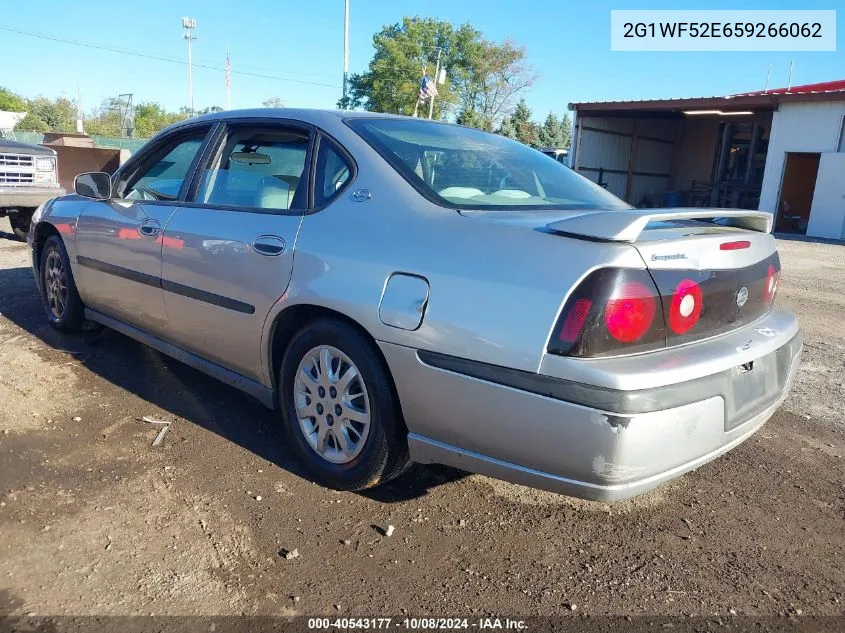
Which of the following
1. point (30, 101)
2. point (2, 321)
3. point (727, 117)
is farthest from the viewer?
point (30, 101)

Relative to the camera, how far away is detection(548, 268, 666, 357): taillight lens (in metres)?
2.10

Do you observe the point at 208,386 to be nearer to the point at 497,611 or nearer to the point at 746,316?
the point at 497,611

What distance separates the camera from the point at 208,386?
13.4 feet

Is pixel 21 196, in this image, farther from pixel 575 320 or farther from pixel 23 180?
pixel 575 320

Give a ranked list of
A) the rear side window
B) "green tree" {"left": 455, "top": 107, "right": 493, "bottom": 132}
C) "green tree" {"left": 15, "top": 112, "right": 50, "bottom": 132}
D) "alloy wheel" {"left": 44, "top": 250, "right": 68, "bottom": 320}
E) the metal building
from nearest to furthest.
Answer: the rear side window, "alloy wheel" {"left": 44, "top": 250, "right": 68, "bottom": 320}, the metal building, "green tree" {"left": 455, "top": 107, "right": 493, "bottom": 132}, "green tree" {"left": 15, "top": 112, "right": 50, "bottom": 132}

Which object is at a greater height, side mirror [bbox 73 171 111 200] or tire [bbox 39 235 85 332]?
side mirror [bbox 73 171 111 200]

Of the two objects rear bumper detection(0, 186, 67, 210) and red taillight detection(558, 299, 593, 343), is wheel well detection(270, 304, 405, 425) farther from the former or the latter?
rear bumper detection(0, 186, 67, 210)

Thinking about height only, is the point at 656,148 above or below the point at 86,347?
above

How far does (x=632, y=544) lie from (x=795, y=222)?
66.1 feet

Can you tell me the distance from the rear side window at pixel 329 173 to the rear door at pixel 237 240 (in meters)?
0.06

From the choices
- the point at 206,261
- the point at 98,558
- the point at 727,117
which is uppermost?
the point at 727,117

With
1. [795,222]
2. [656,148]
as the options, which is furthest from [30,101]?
[795,222]

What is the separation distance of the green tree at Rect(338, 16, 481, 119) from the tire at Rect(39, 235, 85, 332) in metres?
52.5

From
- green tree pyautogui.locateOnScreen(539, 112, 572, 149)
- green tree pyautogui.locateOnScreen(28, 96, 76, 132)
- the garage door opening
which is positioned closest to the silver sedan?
the garage door opening
